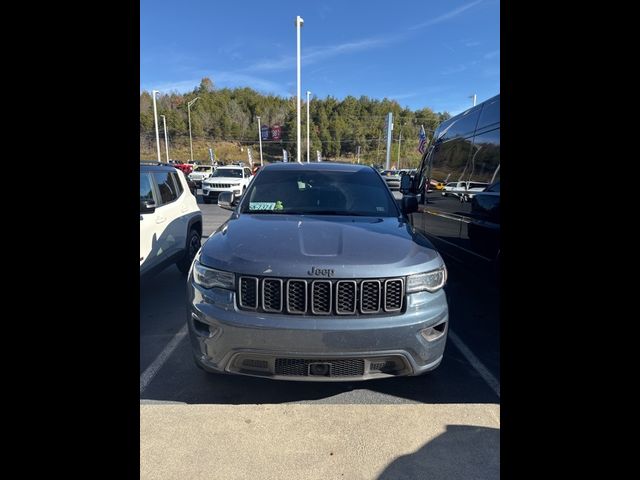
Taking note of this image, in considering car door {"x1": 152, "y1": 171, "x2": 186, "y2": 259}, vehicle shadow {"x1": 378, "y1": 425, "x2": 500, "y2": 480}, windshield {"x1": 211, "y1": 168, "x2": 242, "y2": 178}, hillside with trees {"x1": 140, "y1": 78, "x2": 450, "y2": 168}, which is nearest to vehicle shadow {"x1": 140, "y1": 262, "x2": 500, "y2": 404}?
vehicle shadow {"x1": 378, "y1": 425, "x2": 500, "y2": 480}

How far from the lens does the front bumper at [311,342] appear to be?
220cm

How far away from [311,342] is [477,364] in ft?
5.90

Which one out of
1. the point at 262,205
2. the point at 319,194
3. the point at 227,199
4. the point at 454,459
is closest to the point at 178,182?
the point at 227,199

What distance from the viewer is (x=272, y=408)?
8.33 ft

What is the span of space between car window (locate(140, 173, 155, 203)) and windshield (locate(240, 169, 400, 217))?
4.50ft

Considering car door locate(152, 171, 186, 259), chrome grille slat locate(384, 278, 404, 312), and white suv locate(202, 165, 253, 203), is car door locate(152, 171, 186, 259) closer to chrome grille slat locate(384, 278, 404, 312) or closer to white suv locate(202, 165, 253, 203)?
chrome grille slat locate(384, 278, 404, 312)

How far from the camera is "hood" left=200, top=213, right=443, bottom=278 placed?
2.30 meters

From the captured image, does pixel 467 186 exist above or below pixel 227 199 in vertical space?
above

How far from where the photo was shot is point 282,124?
9600cm

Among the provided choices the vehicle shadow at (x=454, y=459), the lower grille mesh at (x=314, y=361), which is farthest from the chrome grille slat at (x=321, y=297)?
the vehicle shadow at (x=454, y=459)

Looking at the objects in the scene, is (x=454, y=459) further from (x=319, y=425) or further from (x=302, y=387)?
(x=302, y=387)
